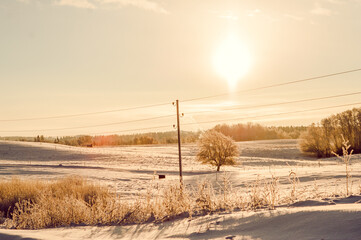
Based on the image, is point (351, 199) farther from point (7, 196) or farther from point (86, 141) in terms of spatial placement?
point (86, 141)

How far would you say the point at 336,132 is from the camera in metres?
62.1

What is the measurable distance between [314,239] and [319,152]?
63.8 meters

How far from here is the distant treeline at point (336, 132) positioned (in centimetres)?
6131

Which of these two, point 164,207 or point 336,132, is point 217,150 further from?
point 164,207

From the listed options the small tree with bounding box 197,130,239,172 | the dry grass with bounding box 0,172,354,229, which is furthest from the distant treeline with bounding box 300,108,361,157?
the dry grass with bounding box 0,172,354,229

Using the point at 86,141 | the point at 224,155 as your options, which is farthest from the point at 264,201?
the point at 86,141

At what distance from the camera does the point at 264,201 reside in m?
7.80

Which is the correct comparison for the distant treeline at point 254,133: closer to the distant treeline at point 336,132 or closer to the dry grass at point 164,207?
the distant treeline at point 336,132

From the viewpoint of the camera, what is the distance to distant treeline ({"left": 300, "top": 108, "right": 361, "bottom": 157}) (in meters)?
61.3

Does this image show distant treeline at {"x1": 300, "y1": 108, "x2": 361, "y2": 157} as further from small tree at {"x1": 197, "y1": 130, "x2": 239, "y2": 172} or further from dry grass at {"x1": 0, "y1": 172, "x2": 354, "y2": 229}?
dry grass at {"x1": 0, "y1": 172, "x2": 354, "y2": 229}

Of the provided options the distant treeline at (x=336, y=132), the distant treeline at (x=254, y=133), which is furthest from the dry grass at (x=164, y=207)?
the distant treeline at (x=254, y=133)

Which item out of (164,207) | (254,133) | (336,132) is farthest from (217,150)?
(254,133)

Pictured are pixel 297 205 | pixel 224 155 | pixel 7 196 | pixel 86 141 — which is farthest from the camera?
pixel 86 141

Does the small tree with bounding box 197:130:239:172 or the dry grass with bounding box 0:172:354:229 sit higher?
the small tree with bounding box 197:130:239:172
